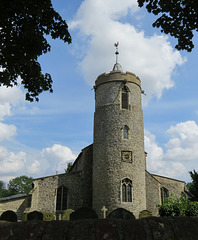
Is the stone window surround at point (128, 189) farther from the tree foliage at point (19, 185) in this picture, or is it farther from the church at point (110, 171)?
the tree foliage at point (19, 185)

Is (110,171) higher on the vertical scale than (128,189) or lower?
higher

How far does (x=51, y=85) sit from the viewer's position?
33.0 ft

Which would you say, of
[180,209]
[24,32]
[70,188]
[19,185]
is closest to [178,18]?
[24,32]

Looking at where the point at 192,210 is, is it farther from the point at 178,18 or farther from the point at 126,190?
the point at 178,18

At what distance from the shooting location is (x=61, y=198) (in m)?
24.4

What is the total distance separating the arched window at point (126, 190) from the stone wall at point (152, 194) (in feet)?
11.9

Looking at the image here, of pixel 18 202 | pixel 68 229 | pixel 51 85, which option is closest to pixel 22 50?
pixel 51 85

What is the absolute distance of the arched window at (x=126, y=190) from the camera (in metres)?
21.8

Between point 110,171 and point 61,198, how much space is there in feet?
19.8

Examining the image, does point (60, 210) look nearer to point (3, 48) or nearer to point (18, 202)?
point (18, 202)

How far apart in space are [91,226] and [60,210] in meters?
23.8

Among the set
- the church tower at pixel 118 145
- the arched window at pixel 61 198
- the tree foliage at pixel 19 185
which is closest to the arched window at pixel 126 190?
the church tower at pixel 118 145

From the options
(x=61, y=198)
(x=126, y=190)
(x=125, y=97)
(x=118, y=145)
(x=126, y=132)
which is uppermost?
(x=125, y=97)

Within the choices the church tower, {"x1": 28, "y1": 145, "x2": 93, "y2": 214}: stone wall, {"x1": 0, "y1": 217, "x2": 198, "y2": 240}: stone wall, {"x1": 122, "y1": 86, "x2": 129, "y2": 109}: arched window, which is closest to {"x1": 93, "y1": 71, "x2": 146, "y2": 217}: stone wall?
the church tower
